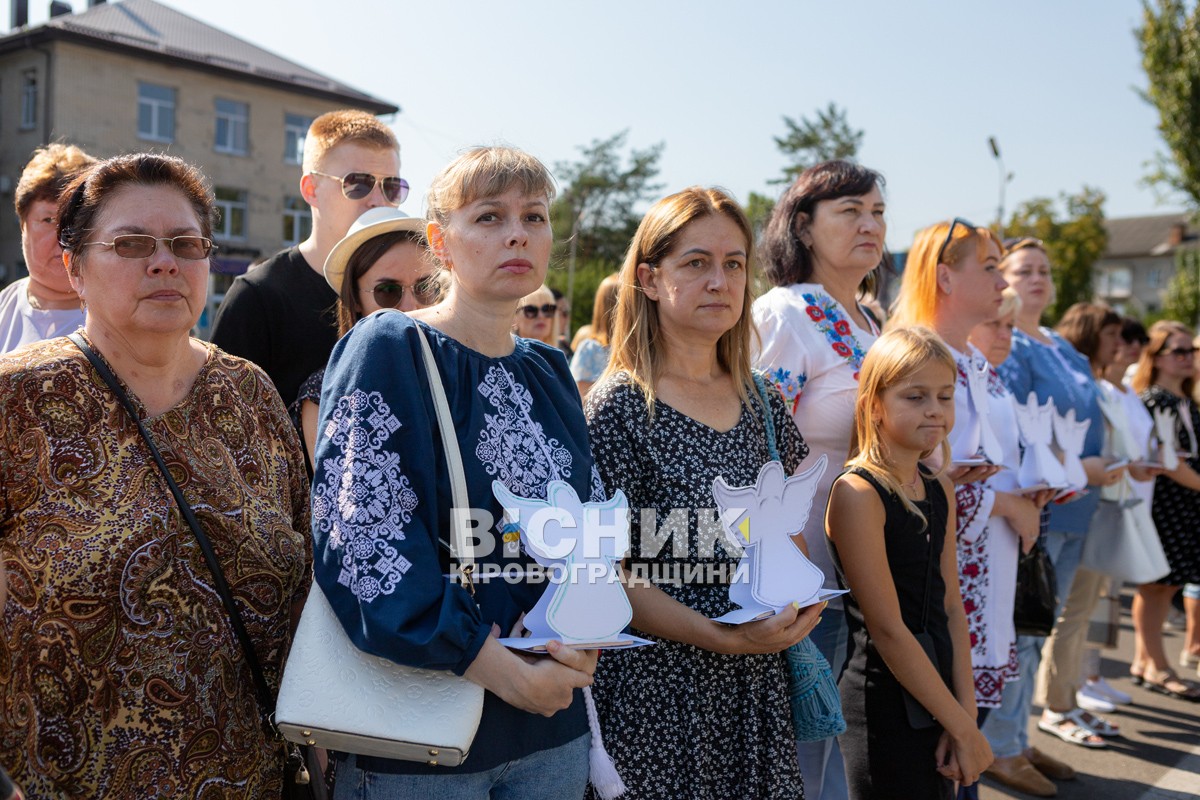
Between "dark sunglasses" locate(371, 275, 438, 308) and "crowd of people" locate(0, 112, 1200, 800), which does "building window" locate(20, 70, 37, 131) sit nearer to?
"crowd of people" locate(0, 112, 1200, 800)

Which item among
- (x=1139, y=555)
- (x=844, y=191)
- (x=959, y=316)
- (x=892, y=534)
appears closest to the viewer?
(x=892, y=534)

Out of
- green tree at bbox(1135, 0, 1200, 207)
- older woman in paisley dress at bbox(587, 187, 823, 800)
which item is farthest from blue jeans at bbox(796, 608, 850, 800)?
green tree at bbox(1135, 0, 1200, 207)

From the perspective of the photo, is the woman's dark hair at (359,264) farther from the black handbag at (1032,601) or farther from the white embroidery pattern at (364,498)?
the black handbag at (1032,601)

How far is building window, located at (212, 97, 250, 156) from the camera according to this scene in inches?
1117

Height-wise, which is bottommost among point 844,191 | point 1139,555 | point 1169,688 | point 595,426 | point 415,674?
point 1169,688

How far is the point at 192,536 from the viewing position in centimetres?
193

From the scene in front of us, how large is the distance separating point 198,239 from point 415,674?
1.04 m

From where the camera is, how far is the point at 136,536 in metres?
Answer: 1.84

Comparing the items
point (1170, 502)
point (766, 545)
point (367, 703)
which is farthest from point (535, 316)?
point (367, 703)

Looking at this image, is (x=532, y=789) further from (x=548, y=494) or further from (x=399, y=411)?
(x=399, y=411)

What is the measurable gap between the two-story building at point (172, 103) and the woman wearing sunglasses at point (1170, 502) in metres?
21.4

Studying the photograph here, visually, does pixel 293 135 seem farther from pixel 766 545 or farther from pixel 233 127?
pixel 766 545

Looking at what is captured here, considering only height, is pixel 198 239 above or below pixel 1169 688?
above

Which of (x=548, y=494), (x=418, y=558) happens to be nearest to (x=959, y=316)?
(x=548, y=494)
